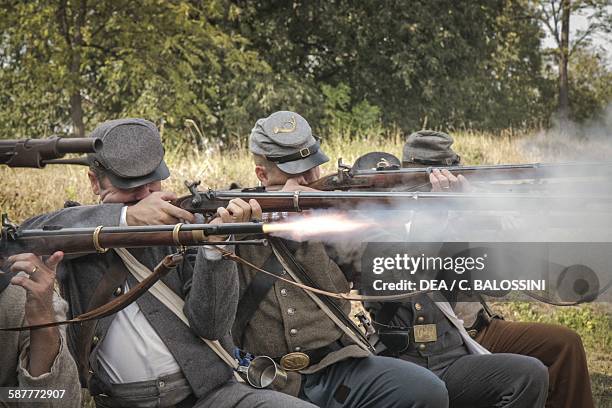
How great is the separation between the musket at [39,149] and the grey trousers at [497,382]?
2.53m

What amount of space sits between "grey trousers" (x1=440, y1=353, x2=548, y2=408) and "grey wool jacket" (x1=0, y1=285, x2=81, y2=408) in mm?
2111

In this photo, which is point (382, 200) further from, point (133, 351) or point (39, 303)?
point (39, 303)

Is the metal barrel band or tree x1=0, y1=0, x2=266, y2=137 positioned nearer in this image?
the metal barrel band

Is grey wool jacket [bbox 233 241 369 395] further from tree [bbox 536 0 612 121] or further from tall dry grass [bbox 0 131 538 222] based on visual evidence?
tree [bbox 536 0 612 121]

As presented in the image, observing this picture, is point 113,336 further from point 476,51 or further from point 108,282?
point 476,51

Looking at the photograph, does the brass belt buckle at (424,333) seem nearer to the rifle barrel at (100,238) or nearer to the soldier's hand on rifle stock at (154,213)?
the soldier's hand on rifle stock at (154,213)

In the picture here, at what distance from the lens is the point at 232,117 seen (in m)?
22.9

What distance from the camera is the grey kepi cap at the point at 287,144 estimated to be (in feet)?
14.6

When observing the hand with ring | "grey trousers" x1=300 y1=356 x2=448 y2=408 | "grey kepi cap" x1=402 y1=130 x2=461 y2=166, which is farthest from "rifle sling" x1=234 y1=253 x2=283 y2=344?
"grey kepi cap" x1=402 y1=130 x2=461 y2=166

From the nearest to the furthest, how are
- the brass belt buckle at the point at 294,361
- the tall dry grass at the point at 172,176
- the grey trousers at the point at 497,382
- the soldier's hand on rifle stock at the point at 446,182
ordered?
the brass belt buckle at the point at 294,361, the grey trousers at the point at 497,382, the soldier's hand on rifle stock at the point at 446,182, the tall dry grass at the point at 172,176

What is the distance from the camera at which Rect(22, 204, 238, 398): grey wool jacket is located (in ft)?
11.0

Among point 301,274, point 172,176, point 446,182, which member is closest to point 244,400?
point 301,274

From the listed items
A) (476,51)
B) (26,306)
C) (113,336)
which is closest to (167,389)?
(113,336)

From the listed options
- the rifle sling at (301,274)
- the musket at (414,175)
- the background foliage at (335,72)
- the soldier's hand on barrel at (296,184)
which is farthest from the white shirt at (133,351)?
the background foliage at (335,72)
